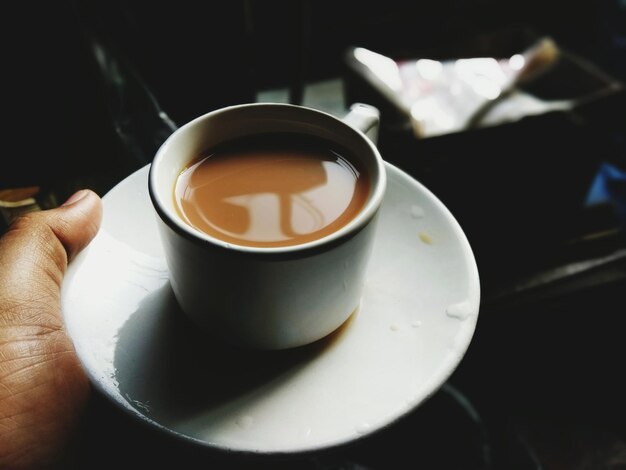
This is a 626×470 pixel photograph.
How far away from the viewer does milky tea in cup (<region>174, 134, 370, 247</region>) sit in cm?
66

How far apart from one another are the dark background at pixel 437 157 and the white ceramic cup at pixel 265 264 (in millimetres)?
303

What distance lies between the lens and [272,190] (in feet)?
2.37

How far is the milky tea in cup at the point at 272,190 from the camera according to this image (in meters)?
0.66

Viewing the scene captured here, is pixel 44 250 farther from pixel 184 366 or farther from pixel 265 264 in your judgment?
pixel 265 264

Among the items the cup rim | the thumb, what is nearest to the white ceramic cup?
the cup rim

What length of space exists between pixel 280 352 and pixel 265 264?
18 centimetres

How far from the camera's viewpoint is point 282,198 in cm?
71

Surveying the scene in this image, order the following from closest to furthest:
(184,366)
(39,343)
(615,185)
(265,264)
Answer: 1. (265,264)
2. (184,366)
3. (39,343)
4. (615,185)

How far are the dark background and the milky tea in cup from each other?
0.35 meters

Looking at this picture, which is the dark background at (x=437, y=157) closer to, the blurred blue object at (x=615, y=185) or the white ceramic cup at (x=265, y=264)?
the blurred blue object at (x=615, y=185)

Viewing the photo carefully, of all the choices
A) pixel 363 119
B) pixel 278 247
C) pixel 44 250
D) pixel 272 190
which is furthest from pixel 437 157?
pixel 44 250

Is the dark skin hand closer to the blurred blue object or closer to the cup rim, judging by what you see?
the cup rim

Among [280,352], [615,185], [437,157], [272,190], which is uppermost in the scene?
[272,190]

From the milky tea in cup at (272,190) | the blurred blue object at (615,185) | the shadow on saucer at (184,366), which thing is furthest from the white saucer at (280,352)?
the blurred blue object at (615,185)
